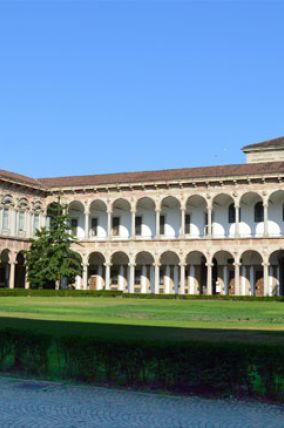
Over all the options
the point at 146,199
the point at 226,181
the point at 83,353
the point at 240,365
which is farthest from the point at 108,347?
the point at 146,199

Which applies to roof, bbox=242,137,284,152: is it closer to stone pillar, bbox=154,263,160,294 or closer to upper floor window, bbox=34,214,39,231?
stone pillar, bbox=154,263,160,294

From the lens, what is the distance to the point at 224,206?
169 ft

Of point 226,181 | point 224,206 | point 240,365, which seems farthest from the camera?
point 224,206

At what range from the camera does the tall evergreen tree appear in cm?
4906

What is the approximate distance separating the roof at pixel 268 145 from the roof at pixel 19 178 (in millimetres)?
18822

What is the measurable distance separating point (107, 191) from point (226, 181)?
1031 cm

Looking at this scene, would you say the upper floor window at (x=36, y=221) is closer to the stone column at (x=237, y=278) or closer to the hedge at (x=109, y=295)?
the hedge at (x=109, y=295)

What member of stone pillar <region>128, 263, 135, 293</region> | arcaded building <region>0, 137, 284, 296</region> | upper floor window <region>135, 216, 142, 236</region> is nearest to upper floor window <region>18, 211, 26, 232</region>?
arcaded building <region>0, 137, 284, 296</region>

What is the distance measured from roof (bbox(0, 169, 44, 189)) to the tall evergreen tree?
343cm

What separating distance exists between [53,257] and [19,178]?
763 centimetres

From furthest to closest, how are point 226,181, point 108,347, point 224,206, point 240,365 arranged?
point 224,206
point 226,181
point 108,347
point 240,365

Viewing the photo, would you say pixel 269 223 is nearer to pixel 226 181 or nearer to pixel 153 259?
pixel 226 181

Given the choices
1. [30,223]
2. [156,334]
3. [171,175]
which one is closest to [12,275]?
[30,223]

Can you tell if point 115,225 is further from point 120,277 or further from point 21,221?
point 21,221
